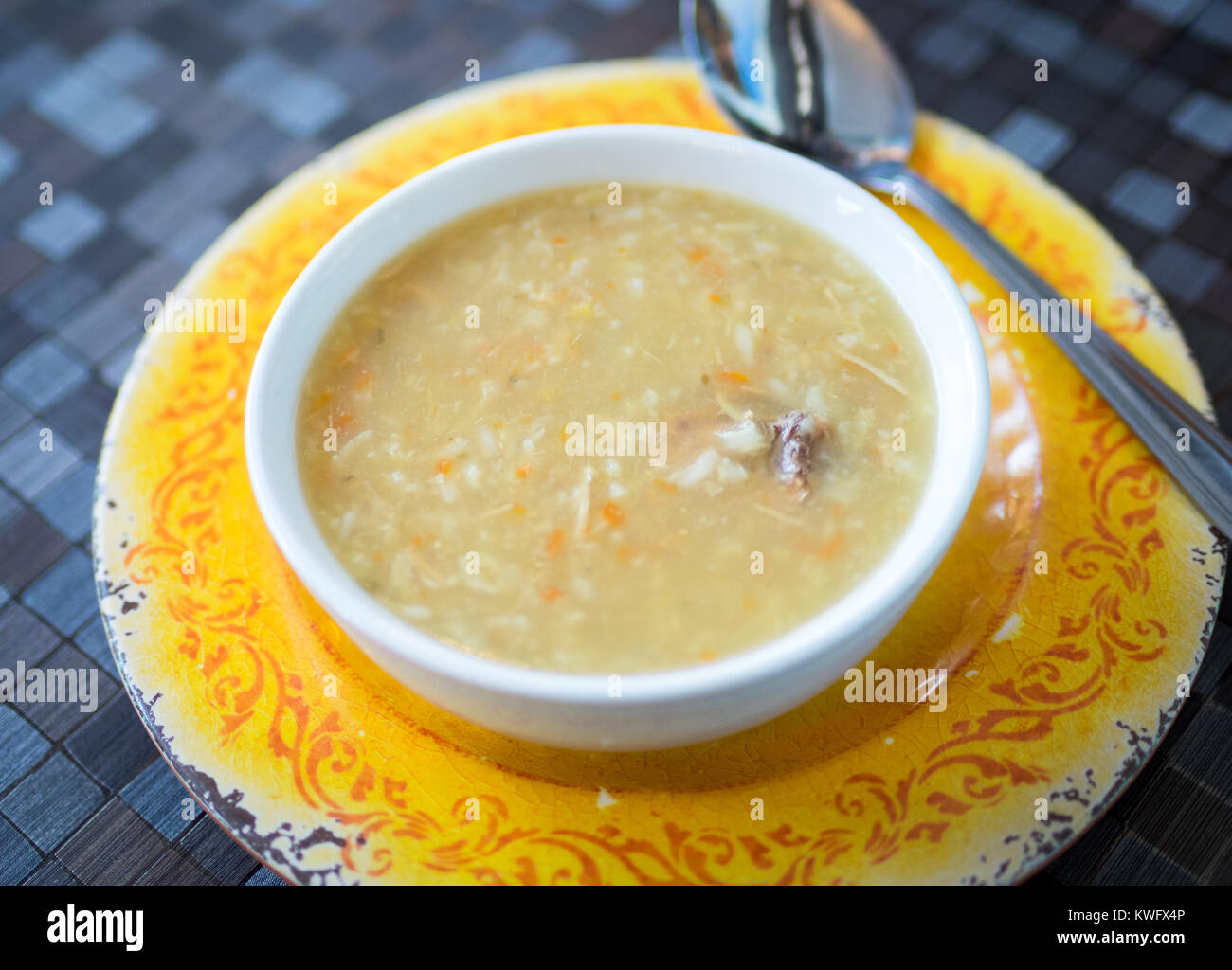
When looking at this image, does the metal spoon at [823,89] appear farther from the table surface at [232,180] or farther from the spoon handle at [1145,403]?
the table surface at [232,180]

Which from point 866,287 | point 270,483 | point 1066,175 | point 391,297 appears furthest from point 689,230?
point 1066,175

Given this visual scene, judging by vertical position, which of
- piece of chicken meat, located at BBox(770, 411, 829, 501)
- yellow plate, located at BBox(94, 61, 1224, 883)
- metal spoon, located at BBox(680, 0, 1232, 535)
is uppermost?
metal spoon, located at BBox(680, 0, 1232, 535)

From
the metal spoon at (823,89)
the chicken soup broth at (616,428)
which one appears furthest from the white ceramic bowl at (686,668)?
the metal spoon at (823,89)

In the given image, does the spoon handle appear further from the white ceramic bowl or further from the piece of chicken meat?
the piece of chicken meat

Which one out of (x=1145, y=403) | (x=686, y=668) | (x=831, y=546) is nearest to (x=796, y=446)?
(x=831, y=546)

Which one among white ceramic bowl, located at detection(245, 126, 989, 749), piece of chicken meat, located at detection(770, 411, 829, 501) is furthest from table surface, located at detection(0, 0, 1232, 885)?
piece of chicken meat, located at detection(770, 411, 829, 501)

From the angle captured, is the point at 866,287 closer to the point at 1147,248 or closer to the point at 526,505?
the point at 526,505

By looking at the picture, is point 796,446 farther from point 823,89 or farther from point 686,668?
point 823,89
